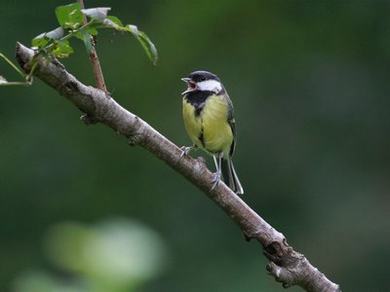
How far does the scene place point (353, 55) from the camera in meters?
7.68

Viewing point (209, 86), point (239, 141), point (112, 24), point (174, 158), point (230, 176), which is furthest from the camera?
point (239, 141)

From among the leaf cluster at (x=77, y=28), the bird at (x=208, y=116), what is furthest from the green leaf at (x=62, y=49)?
the bird at (x=208, y=116)

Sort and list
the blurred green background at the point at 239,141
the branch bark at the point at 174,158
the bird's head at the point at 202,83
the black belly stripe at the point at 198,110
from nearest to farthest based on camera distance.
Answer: the branch bark at the point at 174,158 < the black belly stripe at the point at 198,110 < the bird's head at the point at 202,83 < the blurred green background at the point at 239,141

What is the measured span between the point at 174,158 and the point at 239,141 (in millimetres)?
4903

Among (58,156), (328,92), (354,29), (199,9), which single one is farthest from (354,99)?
(58,156)

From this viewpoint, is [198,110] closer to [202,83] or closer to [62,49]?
[202,83]

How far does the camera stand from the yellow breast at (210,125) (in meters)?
3.50

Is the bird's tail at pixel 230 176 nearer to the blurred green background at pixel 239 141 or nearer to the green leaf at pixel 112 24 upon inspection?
the green leaf at pixel 112 24

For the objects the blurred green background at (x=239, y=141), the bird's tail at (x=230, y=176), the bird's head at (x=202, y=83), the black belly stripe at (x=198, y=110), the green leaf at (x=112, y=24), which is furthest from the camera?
the blurred green background at (x=239, y=141)

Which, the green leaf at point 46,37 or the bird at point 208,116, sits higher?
the bird at point 208,116

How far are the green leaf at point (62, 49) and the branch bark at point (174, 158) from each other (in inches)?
0.7

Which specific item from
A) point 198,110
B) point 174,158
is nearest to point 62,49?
point 174,158

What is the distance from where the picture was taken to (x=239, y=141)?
6816mm

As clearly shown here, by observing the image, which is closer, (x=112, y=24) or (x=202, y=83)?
(x=112, y=24)
